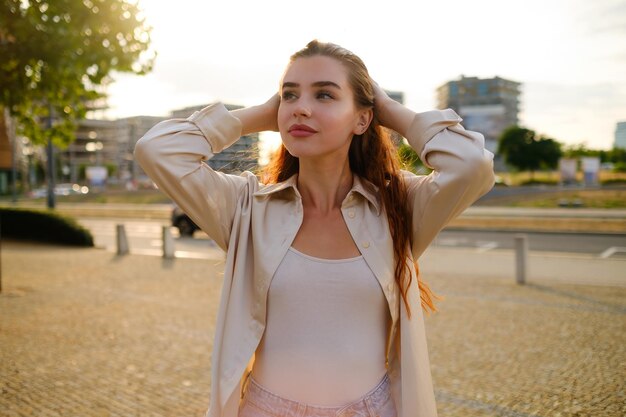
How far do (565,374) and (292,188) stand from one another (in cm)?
379

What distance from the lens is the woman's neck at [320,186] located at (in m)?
2.07

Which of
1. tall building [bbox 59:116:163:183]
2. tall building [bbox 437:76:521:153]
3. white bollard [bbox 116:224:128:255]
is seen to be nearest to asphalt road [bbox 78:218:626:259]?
white bollard [bbox 116:224:128:255]

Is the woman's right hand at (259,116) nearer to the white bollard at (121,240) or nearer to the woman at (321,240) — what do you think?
the woman at (321,240)

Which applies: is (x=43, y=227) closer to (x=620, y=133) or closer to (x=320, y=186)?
(x=620, y=133)

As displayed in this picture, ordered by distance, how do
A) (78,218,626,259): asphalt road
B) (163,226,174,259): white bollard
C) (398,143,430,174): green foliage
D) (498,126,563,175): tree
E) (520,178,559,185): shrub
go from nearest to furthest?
(398,143,430,174): green foliage < (163,226,174,259): white bollard < (78,218,626,259): asphalt road < (520,178,559,185): shrub < (498,126,563,175): tree

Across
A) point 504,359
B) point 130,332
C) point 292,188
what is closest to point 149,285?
point 130,332

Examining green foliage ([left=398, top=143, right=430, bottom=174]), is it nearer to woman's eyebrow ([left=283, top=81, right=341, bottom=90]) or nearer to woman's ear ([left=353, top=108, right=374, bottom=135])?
woman's ear ([left=353, top=108, right=374, bottom=135])

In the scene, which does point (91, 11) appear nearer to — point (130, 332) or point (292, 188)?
point (130, 332)

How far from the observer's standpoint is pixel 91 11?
27.7 feet

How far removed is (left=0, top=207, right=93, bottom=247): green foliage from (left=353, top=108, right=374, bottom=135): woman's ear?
16.0 m

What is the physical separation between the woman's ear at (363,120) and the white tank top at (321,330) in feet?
1.66

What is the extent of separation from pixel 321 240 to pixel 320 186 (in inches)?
9.2

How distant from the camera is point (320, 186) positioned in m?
2.09

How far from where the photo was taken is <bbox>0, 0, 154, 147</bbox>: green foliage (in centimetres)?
832
